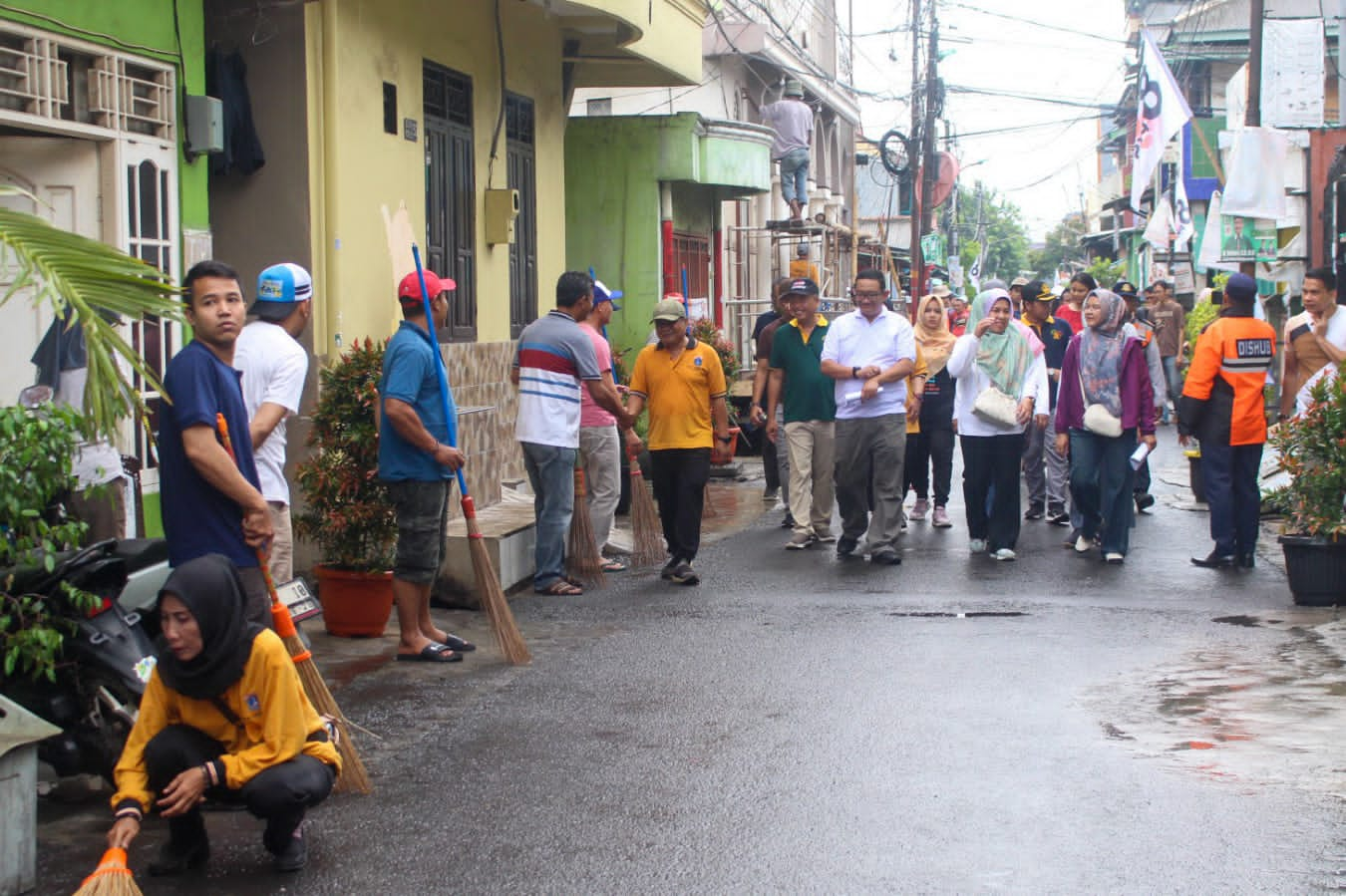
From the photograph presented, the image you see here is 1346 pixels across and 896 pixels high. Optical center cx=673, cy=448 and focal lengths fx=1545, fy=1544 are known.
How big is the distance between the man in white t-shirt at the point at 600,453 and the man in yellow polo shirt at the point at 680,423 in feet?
1.06

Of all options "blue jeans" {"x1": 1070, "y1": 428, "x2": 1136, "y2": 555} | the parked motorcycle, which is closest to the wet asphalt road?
the parked motorcycle

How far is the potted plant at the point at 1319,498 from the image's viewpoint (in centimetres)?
883

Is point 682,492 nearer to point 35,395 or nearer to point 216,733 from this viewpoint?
point 35,395

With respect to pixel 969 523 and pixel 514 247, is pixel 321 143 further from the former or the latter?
pixel 969 523

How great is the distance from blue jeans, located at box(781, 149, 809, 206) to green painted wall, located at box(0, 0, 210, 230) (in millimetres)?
16882

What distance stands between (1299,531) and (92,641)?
22.6ft

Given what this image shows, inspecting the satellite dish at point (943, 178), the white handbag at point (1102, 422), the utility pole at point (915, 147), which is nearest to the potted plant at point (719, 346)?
the white handbag at point (1102, 422)

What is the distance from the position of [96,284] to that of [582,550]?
5.69 meters

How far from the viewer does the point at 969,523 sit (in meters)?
11.3

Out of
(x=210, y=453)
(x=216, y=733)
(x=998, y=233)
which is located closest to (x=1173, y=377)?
(x=210, y=453)

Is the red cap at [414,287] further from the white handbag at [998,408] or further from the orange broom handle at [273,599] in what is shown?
Answer: the white handbag at [998,408]

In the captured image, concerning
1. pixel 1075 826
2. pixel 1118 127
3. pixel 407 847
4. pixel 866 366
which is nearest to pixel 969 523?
pixel 866 366

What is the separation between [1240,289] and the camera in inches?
397

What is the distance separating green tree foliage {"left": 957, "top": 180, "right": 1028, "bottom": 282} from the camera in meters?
102
